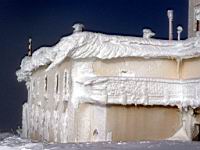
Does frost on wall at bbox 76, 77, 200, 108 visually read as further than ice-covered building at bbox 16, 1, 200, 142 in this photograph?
No

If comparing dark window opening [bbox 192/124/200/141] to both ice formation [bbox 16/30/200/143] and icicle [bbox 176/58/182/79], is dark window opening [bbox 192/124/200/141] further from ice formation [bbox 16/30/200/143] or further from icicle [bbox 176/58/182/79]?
icicle [bbox 176/58/182/79]

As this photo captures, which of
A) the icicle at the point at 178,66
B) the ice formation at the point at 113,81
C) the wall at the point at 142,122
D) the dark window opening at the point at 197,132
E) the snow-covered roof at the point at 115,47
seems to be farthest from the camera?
the dark window opening at the point at 197,132

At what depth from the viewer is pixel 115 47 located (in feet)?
60.3

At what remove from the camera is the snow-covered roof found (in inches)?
700

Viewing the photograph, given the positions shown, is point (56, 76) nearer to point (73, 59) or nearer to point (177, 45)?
point (73, 59)

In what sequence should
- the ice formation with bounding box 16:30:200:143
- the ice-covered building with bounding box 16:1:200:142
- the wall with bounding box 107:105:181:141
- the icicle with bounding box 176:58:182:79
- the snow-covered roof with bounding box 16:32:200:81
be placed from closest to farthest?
1. the snow-covered roof with bounding box 16:32:200:81
2. the ice formation with bounding box 16:30:200:143
3. the ice-covered building with bounding box 16:1:200:142
4. the wall with bounding box 107:105:181:141
5. the icicle with bounding box 176:58:182:79

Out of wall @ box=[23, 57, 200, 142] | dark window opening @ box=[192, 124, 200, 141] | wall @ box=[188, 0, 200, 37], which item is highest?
wall @ box=[188, 0, 200, 37]

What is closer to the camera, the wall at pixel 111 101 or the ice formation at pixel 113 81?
the ice formation at pixel 113 81

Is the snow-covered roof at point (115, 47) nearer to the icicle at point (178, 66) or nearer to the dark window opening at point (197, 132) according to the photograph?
the icicle at point (178, 66)

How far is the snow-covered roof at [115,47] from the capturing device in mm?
17781

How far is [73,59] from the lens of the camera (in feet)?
60.0

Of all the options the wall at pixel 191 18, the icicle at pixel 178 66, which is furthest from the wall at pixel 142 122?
the wall at pixel 191 18

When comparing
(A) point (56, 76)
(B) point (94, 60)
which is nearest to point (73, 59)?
(B) point (94, 60)

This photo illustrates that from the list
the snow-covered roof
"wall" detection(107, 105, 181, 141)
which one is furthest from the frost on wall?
the snow-covered roof
